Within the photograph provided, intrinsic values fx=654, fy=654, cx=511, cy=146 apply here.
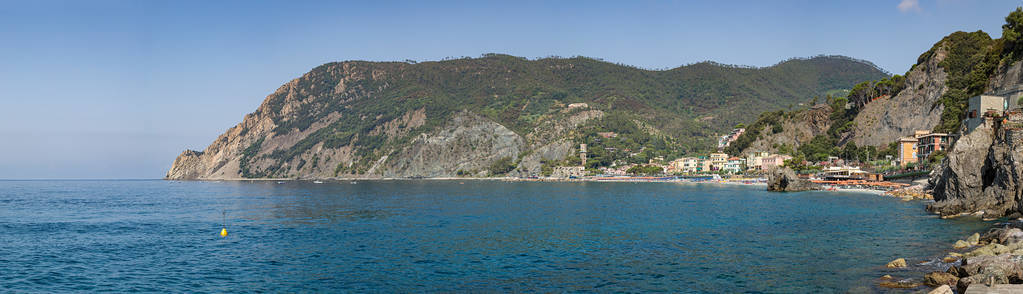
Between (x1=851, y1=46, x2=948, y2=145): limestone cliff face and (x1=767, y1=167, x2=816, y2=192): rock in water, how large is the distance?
26.3 metres

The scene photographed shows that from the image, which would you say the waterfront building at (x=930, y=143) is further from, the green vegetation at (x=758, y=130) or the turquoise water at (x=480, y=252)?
the green vegetation at (x=758, y=130)

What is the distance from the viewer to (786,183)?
104 meters

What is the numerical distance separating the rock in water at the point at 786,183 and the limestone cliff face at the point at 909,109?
86.2ft

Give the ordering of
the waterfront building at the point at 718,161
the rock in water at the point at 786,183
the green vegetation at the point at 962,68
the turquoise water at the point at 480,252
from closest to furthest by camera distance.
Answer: the turquoise water at the point at 480,252 → the green vegetation at the point at 962,68 → the rock in water at the point at 786,183 → the waterfront building at the point at 718,161

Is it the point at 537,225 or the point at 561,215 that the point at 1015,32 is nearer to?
the point at 561,215

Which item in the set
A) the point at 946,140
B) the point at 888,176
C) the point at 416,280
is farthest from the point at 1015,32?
the point at 416,280

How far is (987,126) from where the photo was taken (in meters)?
52.7

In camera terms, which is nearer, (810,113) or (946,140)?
(946,140)

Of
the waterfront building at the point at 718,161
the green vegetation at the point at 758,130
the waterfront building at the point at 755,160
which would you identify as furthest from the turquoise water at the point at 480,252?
the waterfront building at the point at 718,161

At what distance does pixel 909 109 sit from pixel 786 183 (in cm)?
3511

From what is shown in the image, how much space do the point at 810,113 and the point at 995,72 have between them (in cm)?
7580

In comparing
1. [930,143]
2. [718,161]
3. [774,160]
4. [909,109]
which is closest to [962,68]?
[909,109]

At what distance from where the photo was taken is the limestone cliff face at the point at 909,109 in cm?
11212

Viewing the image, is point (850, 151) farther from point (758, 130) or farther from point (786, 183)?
point (758, 130)
